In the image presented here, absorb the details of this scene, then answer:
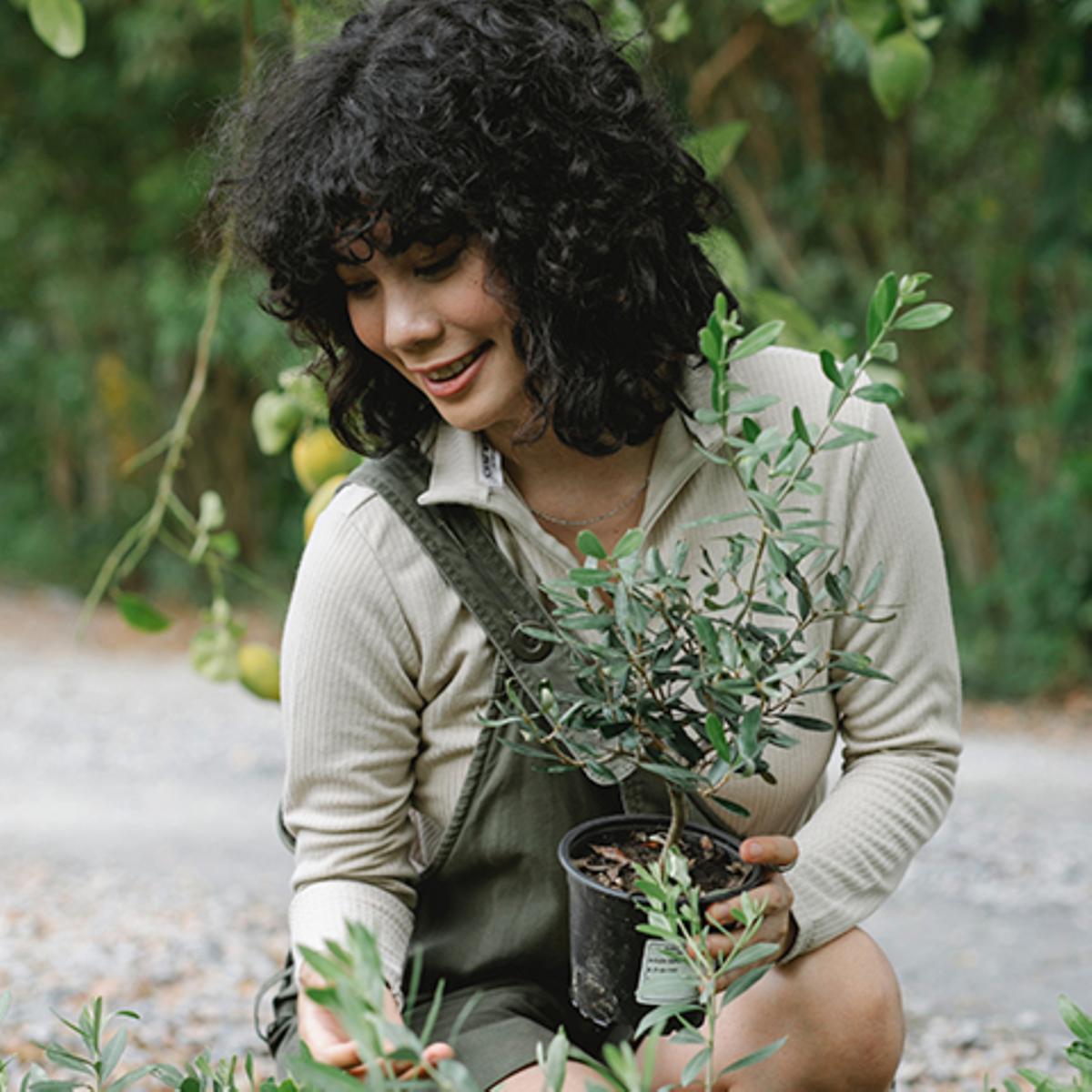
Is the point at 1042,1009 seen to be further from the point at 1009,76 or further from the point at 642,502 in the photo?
the point at 1009,76

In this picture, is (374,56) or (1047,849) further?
(1047,849)

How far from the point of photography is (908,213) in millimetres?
7637

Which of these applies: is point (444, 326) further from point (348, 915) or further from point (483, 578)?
point (348, 915)

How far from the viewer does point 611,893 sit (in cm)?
114

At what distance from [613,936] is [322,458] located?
924mm

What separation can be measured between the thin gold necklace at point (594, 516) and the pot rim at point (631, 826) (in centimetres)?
30

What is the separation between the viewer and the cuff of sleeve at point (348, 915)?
1.39 metres

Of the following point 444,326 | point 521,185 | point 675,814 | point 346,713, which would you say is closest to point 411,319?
point 444,326

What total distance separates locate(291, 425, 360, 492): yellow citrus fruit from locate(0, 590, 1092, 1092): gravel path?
30.2 inches

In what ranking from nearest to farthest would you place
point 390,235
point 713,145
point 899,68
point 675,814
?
point 675,814, point 390,235, point 899,68, point 713,145

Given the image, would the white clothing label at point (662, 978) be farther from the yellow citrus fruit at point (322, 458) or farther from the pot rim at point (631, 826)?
the yellow citrus fruit at point (322, 458)

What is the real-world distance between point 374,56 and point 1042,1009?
2.35m

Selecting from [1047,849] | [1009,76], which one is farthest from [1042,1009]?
[1009,76]

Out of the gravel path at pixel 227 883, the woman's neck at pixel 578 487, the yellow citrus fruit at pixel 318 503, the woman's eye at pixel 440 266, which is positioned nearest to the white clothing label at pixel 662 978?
the woman's neck at pixel 578 487
